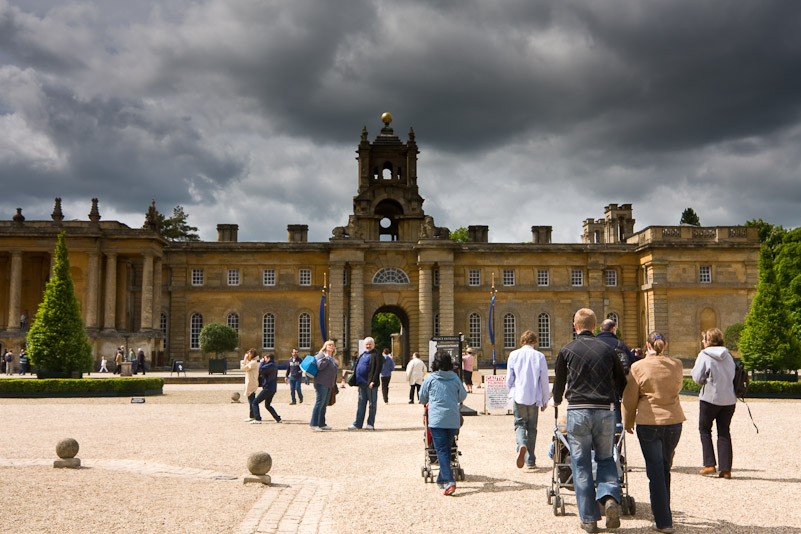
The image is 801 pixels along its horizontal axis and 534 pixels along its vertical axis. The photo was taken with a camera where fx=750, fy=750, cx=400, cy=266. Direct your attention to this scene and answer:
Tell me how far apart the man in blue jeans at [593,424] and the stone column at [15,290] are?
48.4 metres

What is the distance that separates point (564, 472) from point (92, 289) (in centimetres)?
4570

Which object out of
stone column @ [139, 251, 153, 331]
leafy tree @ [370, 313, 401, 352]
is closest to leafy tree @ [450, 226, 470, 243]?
leafy tree @ [370, 313, 401, 352]

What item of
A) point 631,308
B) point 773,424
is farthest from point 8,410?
point 631,308

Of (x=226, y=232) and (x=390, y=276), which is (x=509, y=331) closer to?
(x=390, y=276)

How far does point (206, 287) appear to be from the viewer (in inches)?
2164

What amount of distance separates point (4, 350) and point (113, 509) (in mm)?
44526

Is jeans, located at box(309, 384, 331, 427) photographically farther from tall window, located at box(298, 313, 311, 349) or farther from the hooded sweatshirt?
tall window, located at box(298, 313, 311, 349)

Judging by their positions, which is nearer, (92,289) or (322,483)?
(322,483)

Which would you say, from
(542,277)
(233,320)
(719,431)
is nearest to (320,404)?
(719,431)

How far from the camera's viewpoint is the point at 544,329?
5597 cm

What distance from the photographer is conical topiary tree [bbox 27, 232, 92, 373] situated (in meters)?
30.4

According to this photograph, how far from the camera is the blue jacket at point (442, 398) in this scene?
1016 cm

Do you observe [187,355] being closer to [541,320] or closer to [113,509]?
[541,320]

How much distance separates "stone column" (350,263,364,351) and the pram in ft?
145
